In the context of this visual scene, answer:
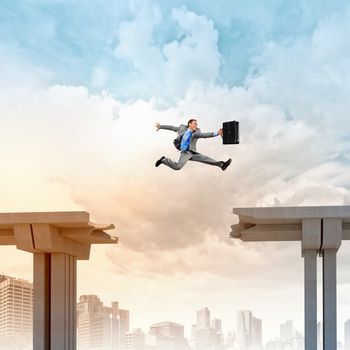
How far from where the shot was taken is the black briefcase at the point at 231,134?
14391mm

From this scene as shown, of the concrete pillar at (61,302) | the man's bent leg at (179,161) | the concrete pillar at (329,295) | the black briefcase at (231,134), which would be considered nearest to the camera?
the black briefcase at (231,134)

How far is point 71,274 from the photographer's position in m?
17.6

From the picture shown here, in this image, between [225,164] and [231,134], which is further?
[225,164]

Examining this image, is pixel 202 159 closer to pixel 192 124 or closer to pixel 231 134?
pixel 192 124

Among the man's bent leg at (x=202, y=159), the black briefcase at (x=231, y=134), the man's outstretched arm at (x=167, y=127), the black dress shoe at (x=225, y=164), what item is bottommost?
the black dress shoe at (x=225, y=164)

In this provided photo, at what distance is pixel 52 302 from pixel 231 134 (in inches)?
226

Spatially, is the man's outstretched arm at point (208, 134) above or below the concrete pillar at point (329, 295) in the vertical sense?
above

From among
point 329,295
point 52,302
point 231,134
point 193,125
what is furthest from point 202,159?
point 52,302

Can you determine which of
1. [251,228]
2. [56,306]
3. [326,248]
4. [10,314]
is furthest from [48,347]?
[326,248]

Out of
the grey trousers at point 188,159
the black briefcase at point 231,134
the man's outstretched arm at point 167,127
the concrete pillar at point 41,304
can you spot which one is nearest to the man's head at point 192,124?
the man's outstretched arm at point 167,127

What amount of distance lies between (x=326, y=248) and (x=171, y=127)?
166 inches

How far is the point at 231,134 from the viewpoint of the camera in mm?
14406

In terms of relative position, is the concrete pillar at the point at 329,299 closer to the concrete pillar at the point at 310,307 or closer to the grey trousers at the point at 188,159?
the concrete pillar at the point at 310,307

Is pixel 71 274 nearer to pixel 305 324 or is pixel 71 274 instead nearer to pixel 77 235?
pixel 77 235
